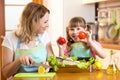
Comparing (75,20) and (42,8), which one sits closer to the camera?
(42,8)

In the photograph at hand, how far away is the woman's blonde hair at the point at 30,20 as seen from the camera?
188 cm

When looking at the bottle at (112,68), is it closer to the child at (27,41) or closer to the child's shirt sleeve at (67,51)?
the child at (27,41)

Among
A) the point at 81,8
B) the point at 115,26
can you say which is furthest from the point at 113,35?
the point at 81,8

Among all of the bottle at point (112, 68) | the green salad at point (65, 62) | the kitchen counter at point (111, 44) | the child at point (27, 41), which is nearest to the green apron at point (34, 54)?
the child at point (27, 41)

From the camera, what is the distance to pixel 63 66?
5.85 feet

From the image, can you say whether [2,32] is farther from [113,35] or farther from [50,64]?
[50,64]

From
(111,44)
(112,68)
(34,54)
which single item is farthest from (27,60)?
(111,44)

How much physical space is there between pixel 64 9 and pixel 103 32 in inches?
25.0

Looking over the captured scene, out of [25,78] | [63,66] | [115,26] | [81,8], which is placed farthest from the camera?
[81,8]

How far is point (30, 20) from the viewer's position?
6.21ft

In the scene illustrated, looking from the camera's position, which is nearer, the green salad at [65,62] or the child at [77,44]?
the green salad at [65,62]

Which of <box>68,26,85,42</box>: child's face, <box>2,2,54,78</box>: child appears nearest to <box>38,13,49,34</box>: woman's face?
<box>2,2,54,78</box>: child

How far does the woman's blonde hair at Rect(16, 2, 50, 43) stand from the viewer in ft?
6.15

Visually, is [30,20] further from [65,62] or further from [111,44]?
[111,44]
